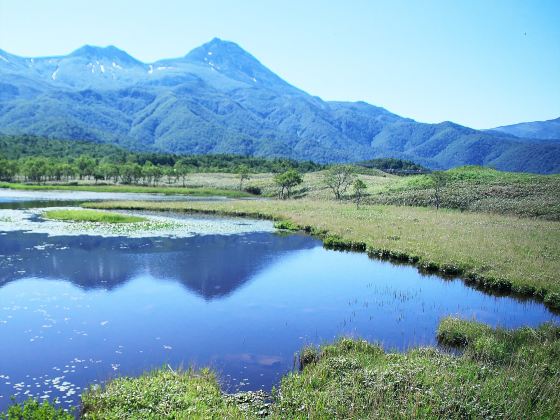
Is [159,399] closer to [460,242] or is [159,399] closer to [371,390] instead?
[371,390]

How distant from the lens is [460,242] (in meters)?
47.0

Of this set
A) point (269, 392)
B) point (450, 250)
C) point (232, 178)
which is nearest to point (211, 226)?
point (450, 250)

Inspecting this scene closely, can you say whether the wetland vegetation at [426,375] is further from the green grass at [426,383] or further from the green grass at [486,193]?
the green grass at [486,193]

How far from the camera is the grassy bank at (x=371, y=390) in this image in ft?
46.4

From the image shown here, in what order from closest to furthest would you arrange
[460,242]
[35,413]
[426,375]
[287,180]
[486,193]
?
[35,413], [426,375], [460,242], [486,193], [287,180]

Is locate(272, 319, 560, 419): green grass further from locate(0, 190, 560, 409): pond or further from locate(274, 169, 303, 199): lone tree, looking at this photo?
locate(274, 169, 303, 199): lone tree

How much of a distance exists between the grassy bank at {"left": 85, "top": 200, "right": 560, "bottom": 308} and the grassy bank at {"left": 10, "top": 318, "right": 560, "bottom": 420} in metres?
15.7

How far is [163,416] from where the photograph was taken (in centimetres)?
1377

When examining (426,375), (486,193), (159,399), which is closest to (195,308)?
(159,399)

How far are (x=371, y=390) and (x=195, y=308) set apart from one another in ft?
51.2

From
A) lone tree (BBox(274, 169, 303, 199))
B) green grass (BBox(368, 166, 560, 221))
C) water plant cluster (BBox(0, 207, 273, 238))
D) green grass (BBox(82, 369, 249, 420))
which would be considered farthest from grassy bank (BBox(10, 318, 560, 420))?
lone tree (BBox(274, 169, 303, 199))

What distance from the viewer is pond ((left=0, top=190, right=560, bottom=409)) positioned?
64.2ft

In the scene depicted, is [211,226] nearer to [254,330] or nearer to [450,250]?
[450,250]

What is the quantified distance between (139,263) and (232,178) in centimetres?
14256
